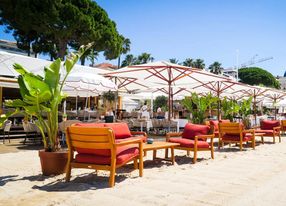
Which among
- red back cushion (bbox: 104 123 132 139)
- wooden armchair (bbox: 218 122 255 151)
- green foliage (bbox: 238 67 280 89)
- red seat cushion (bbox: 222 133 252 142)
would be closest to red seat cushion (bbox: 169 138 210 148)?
red back cushion (bbox: 104 123 132 139)

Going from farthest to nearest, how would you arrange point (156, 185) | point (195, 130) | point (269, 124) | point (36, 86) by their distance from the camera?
point (269, 124), point (195, 130), point (36, 86), point (156, 185)

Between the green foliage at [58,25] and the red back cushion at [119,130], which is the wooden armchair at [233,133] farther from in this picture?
the green foliage at [58,25]

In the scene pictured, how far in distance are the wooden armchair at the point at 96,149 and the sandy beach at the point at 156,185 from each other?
0.29m

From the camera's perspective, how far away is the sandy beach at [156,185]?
3750 millimetres

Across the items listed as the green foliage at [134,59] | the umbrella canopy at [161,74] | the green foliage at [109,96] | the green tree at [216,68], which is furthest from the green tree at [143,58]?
the umbrella canopy at [161,74]

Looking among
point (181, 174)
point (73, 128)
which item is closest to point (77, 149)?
point (73, 128)

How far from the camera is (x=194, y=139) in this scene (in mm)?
7012

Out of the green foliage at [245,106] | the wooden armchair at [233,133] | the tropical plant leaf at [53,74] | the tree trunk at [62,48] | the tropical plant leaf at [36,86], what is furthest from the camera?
the tree trunk at [62,48]

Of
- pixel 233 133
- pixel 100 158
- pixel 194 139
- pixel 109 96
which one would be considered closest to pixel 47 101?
pixel 100 158

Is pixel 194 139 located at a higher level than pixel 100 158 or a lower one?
higher

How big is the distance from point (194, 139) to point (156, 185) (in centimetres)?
270

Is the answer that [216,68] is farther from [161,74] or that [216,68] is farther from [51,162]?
[51,162]

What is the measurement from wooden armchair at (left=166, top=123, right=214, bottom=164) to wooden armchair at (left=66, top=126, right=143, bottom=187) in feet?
7.32

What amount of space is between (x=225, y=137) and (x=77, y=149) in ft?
19.7
